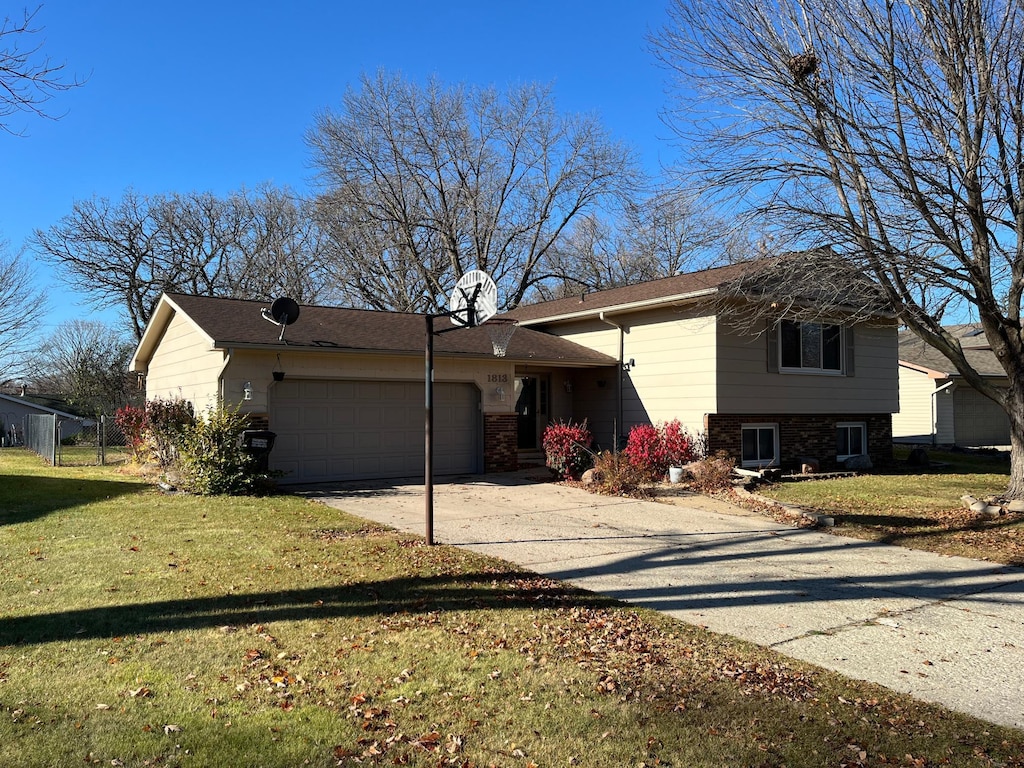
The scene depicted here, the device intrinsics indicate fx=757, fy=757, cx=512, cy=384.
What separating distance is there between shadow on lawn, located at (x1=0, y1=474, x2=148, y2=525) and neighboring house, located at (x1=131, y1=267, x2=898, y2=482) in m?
2.19

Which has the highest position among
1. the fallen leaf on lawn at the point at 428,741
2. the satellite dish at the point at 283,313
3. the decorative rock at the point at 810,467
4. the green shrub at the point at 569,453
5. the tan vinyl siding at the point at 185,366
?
the satellite dish at the point at 283,313

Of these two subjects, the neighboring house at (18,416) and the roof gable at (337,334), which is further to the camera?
the neighboring house at (18,416)

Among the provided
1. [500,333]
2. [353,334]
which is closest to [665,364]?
[500,333]

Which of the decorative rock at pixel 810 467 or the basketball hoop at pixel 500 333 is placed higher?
the basketball hoop at pixel 500 333

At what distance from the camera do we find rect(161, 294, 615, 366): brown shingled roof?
43.6 feet

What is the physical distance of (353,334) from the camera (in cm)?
1477

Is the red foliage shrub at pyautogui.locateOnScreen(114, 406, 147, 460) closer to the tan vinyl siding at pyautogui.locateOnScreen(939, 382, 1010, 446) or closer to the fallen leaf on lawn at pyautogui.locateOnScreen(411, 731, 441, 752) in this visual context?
the fallen leaf on lawn at pyautogui.locateOnScreen(411, 731, 441, 752)

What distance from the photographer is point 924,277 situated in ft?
32.4

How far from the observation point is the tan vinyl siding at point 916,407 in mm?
24297

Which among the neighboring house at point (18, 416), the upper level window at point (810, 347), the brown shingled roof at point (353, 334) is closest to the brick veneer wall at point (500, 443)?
the brown shingled roof at point (353, 334)

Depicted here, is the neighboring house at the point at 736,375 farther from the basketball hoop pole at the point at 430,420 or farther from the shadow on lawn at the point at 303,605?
the shadow on lawn at the point at 303,605

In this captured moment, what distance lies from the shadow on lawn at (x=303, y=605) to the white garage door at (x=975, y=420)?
23054 mm

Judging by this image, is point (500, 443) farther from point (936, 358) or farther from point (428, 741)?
point (936, 358)

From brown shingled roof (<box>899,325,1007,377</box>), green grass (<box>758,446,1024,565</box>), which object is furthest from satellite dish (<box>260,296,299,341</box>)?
brown shingled roof (<box>899,325,1007,377</box>)
